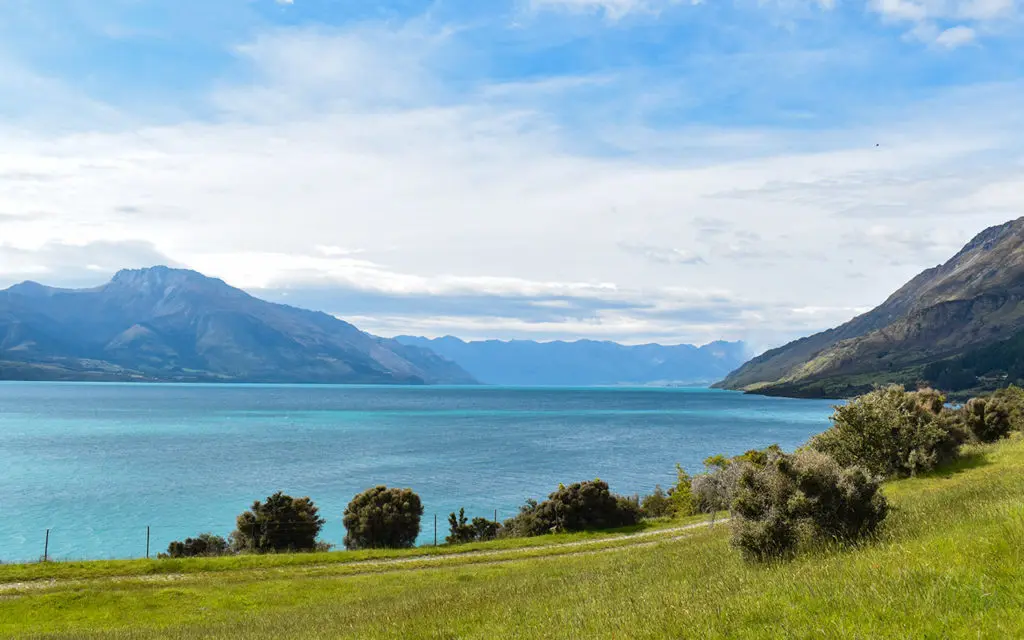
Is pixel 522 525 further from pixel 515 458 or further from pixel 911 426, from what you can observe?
pixel 515 458

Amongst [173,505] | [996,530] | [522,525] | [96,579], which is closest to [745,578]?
[996,530]

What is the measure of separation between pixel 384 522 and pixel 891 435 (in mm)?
33746

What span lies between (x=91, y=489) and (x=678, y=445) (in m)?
102

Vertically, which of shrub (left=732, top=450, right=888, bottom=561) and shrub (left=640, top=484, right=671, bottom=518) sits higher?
shrub (left=732, top=450, right=888, bottom=561)

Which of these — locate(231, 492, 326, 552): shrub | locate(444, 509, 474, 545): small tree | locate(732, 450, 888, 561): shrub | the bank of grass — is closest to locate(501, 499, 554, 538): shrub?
locate(444, 509, 474, 545): small tree

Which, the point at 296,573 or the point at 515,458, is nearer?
the point at 296,573

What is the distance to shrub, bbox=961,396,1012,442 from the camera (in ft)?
156

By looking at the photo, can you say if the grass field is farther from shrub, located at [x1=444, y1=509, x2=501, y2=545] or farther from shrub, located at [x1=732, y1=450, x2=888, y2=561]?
shrub, located at [x1=444, y1=509, x2=501, y2=545]

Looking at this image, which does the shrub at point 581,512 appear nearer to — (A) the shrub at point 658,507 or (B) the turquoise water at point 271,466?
(A) the shrub at point 658,507

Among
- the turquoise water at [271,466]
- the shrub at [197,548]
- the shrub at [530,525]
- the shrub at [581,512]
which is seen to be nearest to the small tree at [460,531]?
the shrub at [530,525]

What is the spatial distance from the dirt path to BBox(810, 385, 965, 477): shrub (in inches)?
421

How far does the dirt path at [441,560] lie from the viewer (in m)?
31.4

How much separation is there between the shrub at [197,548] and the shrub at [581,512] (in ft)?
73.7

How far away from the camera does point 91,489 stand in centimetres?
8562
